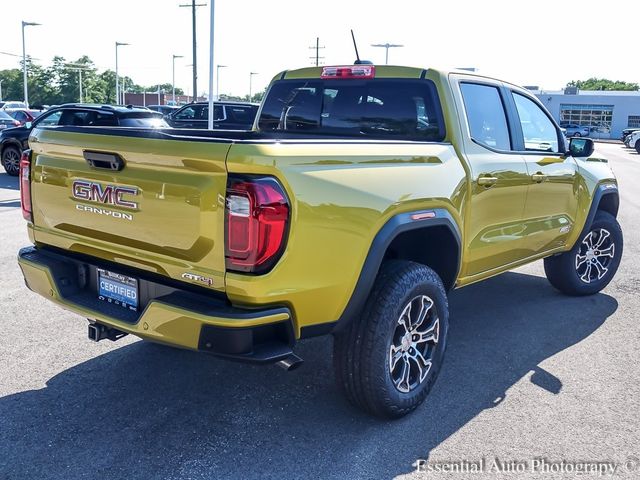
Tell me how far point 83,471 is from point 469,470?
1.81 m

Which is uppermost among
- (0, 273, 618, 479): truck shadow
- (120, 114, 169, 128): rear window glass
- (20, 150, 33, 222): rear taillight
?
(120, 114, 169, 128): rear window glass

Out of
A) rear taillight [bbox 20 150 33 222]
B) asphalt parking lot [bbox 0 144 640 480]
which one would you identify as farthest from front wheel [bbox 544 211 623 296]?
rear taillight [bbox 20 150 33 222]

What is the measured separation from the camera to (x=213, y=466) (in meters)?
3.07

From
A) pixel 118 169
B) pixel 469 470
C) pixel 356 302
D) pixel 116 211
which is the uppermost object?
pixel 118 169

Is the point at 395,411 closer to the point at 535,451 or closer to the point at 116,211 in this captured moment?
the point at 535,451

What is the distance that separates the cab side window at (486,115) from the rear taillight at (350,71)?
24.8 inches

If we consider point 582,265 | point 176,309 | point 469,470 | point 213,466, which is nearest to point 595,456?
point 469,470

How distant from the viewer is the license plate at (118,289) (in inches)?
125

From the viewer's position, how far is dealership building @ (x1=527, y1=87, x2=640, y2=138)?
63213 mm

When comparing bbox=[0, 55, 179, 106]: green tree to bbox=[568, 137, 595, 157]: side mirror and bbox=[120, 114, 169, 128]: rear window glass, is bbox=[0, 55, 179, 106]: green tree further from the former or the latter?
bbox=[568, 137, 595, 157]: side mirror

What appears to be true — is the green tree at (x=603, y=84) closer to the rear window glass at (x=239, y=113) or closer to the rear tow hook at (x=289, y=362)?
the rear window glass at (x=239, y=113)

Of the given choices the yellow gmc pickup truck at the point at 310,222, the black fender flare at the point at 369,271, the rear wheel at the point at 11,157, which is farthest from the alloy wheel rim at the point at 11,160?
the black fender flare at the point at 369,271

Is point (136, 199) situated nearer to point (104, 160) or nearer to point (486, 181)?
point (104, 160)

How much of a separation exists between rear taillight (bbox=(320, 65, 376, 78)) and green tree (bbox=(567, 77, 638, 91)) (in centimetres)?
11092
